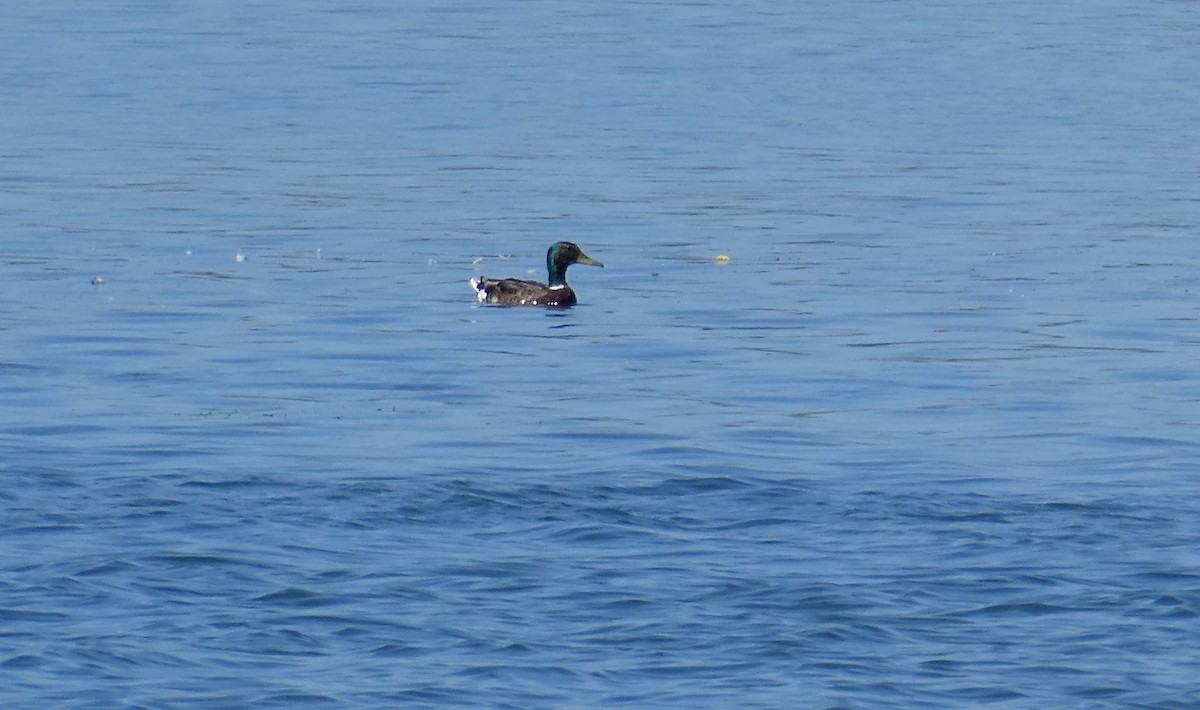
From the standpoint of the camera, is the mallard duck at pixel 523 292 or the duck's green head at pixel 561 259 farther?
the duck's green head at pixel 561 259

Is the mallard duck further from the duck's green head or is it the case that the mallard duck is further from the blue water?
the blue water

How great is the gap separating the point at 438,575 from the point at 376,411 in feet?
13.7

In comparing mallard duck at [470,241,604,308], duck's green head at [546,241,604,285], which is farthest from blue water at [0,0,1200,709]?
duck's green head at [546,241,604,285]

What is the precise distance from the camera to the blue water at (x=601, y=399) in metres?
8.66

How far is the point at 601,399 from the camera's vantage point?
1427 centimetres

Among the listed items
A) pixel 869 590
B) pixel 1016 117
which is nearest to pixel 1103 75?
pixel 1016 117

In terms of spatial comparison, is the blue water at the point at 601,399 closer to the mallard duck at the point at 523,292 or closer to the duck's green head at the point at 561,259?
the mallard duck at the point at 523,292

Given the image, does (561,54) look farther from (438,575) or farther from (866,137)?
(438,575)

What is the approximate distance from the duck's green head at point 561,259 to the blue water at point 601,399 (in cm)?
33

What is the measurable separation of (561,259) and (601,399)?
4.99 m

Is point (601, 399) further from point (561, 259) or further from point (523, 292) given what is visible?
point (561, 259)

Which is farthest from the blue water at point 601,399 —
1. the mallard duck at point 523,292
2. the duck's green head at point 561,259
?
the duck's green head at point 561,259

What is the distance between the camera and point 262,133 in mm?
29125

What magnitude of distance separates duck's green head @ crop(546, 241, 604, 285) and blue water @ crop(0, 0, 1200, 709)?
33 centimetres
